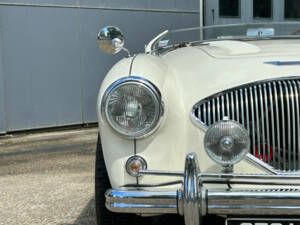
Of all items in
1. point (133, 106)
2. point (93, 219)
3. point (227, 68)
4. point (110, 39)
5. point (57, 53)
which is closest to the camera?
point (133, 106)

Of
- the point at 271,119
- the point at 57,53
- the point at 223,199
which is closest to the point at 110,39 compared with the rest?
the point at 271,119

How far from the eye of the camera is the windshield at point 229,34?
3650 millimetres

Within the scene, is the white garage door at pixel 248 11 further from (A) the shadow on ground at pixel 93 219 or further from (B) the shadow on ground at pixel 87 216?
(A) the shadow on ground at pixel 93 219

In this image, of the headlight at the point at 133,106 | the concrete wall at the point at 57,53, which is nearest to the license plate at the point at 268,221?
the headlight at the point at 133,106

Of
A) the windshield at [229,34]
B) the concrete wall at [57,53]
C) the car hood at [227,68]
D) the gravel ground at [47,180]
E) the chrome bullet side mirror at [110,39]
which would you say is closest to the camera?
the car hood at [227,68]

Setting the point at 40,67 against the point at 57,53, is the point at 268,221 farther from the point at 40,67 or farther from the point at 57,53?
the point at 57,53

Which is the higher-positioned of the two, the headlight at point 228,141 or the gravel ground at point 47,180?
the headlight at point 228,141

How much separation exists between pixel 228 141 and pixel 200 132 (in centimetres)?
26

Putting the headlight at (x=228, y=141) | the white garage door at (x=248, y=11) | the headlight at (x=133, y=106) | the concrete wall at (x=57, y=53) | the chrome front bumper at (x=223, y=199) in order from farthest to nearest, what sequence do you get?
the white garage door at (x=248, y=11), the concrete wall at (x=57, y=53), the headlight at (x=133, y=106), the headlight at (x=228, y=141), the chrome front bumper at (x=223, y=199)

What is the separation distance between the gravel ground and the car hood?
4.55 ft

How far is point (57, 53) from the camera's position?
8172 mm

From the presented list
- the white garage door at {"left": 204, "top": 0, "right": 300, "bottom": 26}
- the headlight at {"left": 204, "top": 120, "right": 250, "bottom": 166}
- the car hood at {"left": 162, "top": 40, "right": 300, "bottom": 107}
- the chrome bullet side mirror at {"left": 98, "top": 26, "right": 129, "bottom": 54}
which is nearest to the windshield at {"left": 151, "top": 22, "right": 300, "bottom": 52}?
the chrome bullet side mirror at {"left": 98, "top": 26, "right": 129, "bottom": 54}

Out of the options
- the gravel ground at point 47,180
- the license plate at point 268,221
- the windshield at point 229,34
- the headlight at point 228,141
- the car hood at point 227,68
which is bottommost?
the gravel ground at point 47,180

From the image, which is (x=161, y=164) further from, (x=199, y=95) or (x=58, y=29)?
(x=58, y=29)
